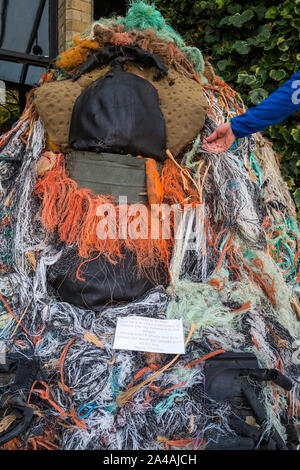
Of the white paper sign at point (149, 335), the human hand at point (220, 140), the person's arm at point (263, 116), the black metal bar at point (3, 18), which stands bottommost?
the white paper sign at point (149, 335)

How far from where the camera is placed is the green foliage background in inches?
97.9

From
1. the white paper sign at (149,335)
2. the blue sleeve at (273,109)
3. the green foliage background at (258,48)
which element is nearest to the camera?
the white paper sign at (149,335)

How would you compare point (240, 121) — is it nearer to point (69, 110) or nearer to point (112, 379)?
point (69, 110)

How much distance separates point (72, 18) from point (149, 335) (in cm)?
312

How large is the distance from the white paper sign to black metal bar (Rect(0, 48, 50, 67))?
115 inches

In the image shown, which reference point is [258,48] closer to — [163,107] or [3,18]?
[163,107]

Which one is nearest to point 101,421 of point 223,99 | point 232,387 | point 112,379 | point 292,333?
point 112,379

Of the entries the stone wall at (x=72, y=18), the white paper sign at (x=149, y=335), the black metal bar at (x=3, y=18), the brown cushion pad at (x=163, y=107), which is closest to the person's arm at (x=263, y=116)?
Answer: the brown cushion pad at (x=163, y=107)

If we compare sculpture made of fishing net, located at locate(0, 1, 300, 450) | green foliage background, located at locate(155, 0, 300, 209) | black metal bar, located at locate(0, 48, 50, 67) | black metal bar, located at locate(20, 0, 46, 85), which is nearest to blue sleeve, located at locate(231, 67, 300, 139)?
sculpture made of fishing net, located at locate(0, 1, 300, 450)

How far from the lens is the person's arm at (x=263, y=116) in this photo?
162 centimetres

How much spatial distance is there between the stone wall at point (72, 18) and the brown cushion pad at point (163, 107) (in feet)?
5.46

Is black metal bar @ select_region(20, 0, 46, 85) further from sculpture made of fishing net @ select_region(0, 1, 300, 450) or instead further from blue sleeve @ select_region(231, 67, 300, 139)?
blue sleeve @ select_region(231, 67, 300, 139)

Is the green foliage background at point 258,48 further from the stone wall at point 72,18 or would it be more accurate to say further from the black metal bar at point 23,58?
the black metal bar at point 23,58
